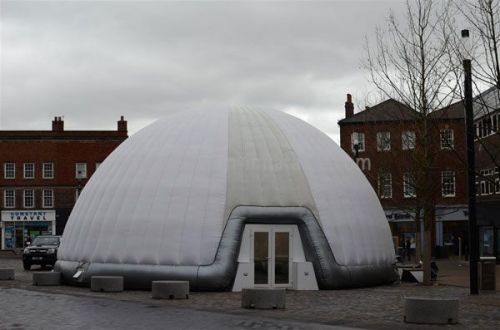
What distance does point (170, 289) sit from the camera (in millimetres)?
20516

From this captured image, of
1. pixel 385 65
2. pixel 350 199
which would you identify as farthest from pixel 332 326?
pixel 385 65

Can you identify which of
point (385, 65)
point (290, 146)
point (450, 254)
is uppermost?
point (385, 65)

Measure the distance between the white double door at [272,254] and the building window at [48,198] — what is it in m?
53.2

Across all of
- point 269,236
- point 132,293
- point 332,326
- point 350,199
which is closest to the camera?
point 332,326

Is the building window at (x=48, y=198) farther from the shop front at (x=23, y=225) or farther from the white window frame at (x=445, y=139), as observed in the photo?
the white window frame at (x=445, y=139)

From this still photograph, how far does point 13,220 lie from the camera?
7244 cm

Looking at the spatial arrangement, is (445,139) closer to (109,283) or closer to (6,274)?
(109,283)

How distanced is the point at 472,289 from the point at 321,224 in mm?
4820

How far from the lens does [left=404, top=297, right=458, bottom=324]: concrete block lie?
51.3 feet

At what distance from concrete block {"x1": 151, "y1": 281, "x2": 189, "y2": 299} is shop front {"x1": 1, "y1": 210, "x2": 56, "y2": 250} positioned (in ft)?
179

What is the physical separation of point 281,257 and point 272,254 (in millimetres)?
306

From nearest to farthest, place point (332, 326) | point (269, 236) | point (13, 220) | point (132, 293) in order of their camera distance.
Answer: point (332, 326), point (132, 293), point (269, 236), point (13, 220)

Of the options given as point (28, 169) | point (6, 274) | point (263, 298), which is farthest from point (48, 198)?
point (263, 298)

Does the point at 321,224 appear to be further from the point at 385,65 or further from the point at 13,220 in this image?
the point at 13,220
